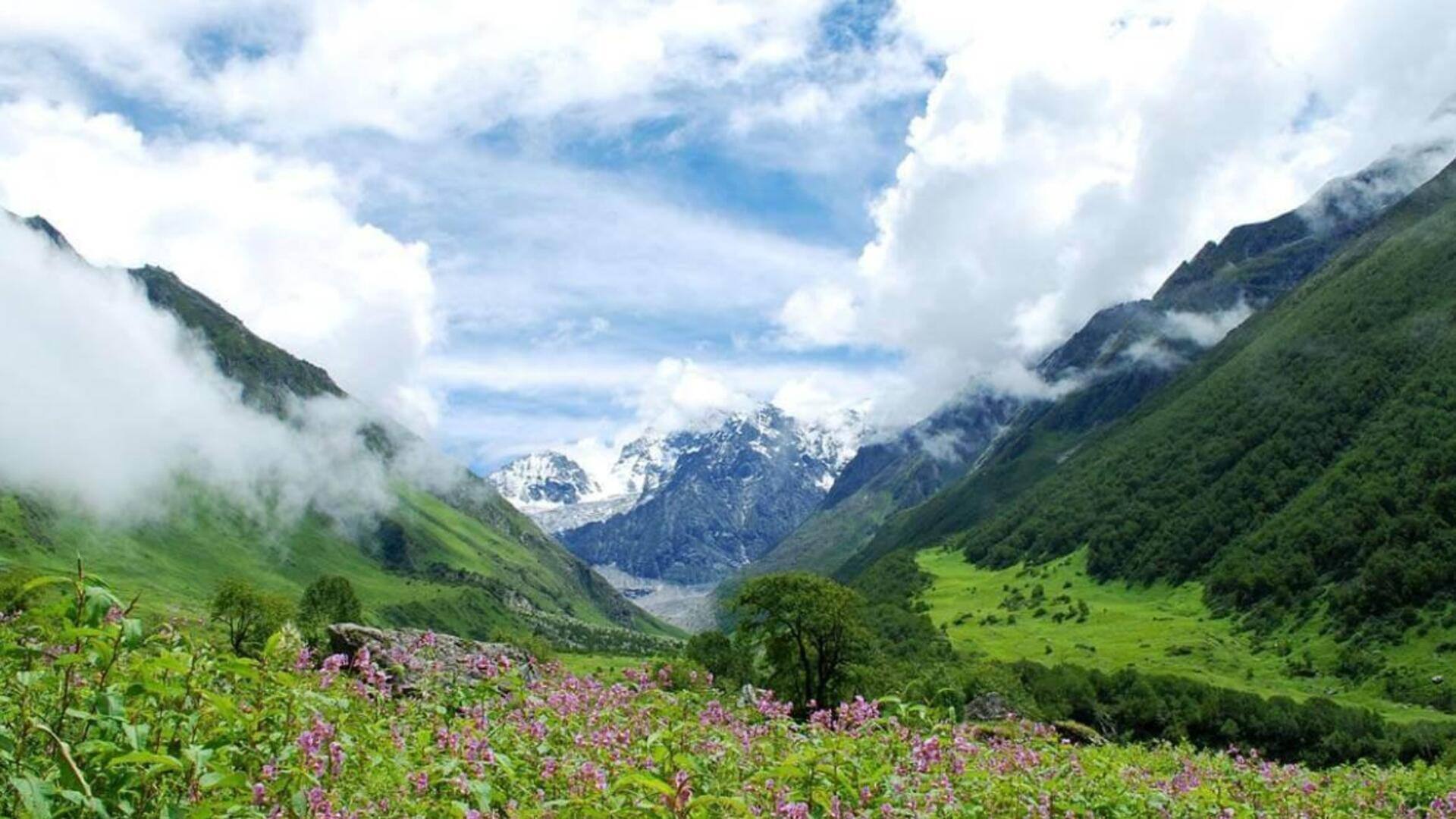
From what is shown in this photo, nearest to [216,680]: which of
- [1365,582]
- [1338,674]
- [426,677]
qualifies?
[426,677]

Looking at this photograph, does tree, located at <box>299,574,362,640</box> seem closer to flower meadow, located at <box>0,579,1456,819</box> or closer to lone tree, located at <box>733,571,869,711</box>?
lone tree, located at <box>733,571,869,711</box>

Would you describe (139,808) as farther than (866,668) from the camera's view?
No

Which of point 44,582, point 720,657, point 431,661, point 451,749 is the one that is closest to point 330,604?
point 720,657

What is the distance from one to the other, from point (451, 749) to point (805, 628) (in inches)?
2926

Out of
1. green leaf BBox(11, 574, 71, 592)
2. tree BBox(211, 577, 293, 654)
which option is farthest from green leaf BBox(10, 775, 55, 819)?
tree BBox(211, 577, 293, 654)

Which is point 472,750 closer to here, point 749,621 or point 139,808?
point 139,808

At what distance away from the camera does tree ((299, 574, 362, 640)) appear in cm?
15774

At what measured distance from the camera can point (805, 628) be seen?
8044cm

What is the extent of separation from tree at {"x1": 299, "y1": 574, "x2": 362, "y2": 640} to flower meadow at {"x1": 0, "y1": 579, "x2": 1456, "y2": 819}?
158 m

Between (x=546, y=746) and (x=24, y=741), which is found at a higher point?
(x=24, y=741)

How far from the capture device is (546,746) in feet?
30.7

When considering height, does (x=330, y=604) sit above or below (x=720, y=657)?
above

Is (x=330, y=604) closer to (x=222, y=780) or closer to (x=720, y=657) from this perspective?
(x=720, y=657)

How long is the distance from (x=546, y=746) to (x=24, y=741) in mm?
4585
